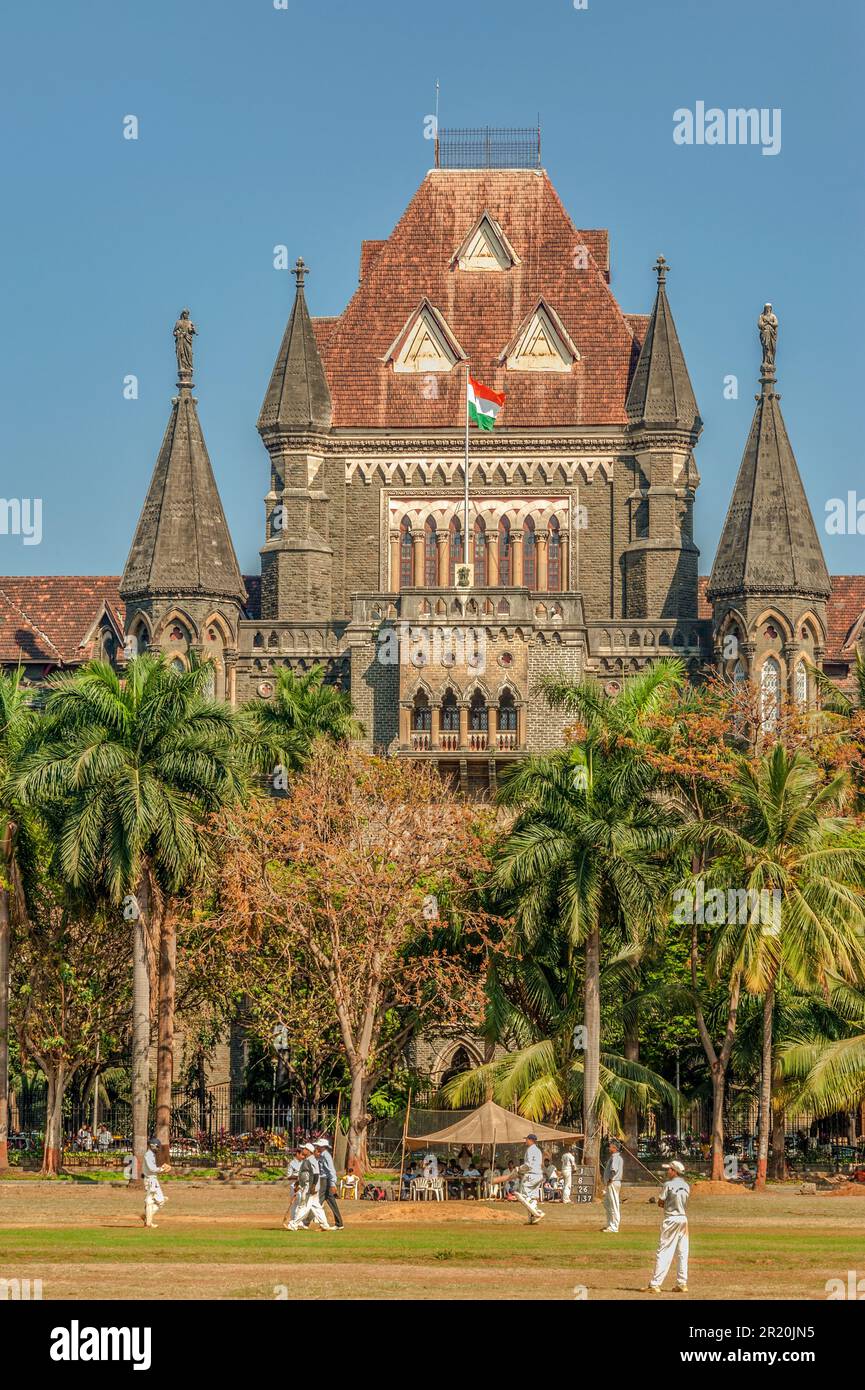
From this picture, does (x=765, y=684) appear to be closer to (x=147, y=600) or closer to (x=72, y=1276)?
(x=147, y=600)

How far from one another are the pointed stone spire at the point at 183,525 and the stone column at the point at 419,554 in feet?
20.2

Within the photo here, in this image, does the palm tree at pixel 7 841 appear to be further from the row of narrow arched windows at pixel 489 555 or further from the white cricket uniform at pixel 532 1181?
the row of narrow arched windows at pixel 489 555

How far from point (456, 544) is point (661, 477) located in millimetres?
6855

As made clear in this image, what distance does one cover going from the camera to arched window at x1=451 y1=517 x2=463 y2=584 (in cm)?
8312

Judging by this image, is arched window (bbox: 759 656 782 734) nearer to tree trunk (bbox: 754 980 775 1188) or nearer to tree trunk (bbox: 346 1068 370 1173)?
tree trunk (bbox: 754 980 775 1188)

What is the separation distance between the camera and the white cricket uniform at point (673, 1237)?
3388 cm

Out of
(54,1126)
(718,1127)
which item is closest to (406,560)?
(54,1126)

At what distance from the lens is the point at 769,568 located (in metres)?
78.0

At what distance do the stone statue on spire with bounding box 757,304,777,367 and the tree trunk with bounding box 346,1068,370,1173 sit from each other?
30.8 m

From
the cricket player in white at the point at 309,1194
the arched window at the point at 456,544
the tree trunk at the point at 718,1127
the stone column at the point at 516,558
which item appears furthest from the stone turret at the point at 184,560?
the cricket player in white at the point at 309,1194

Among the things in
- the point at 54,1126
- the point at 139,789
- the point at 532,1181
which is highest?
the point at 139,789

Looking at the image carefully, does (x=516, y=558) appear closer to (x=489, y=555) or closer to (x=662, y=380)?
(x=489, y=555)

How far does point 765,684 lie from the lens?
76.8m

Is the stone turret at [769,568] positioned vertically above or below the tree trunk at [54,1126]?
above
